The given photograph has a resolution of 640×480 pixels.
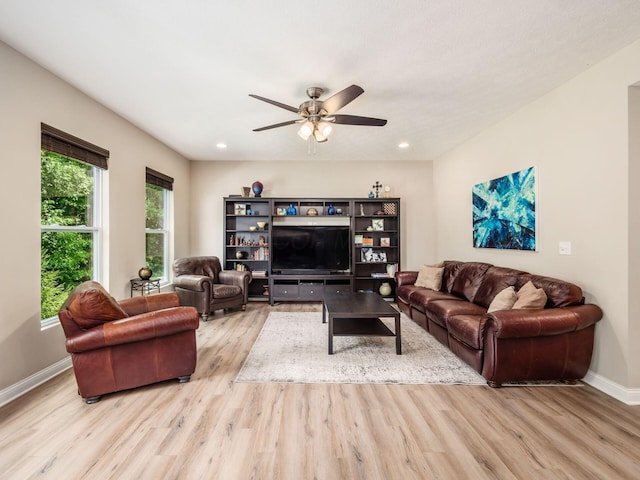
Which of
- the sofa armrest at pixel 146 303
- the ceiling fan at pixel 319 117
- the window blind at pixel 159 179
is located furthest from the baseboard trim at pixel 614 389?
the window blind at pixel 159 179

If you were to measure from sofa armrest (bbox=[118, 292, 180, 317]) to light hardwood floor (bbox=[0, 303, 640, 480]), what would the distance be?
72 cm

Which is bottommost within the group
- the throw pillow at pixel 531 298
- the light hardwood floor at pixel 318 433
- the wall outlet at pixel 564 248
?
the light hardwood floor at pixel 318 433

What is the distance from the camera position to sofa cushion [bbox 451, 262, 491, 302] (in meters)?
3.85

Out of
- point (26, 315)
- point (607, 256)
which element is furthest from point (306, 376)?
point (607, 256)

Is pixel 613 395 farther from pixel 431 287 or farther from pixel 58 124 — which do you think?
pixel 58 124

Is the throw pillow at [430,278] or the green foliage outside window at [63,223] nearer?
the green foliage outside window at [63,223]

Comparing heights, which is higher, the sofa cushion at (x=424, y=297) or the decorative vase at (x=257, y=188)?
the decorative vase at (x=257, y=188)

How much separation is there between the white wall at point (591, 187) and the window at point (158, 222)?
16.1ft

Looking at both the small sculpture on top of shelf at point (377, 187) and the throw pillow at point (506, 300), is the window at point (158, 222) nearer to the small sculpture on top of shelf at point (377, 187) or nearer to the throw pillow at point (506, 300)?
the small sculpture on top of shelf at point (377, 187)

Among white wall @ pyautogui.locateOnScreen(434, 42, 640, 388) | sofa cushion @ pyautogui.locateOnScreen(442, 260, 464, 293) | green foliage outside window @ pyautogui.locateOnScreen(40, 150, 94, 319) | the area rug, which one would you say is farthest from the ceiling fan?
sofa cushion @ pyautogui.locateOnScreen(442, 260, 464, 293)

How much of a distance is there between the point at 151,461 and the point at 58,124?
9.73ft

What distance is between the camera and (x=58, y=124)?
2832 millimetres

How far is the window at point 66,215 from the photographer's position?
2787mm

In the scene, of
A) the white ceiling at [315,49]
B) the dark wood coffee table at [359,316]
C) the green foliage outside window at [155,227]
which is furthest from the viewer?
the green foliage outside window at [155,227]
